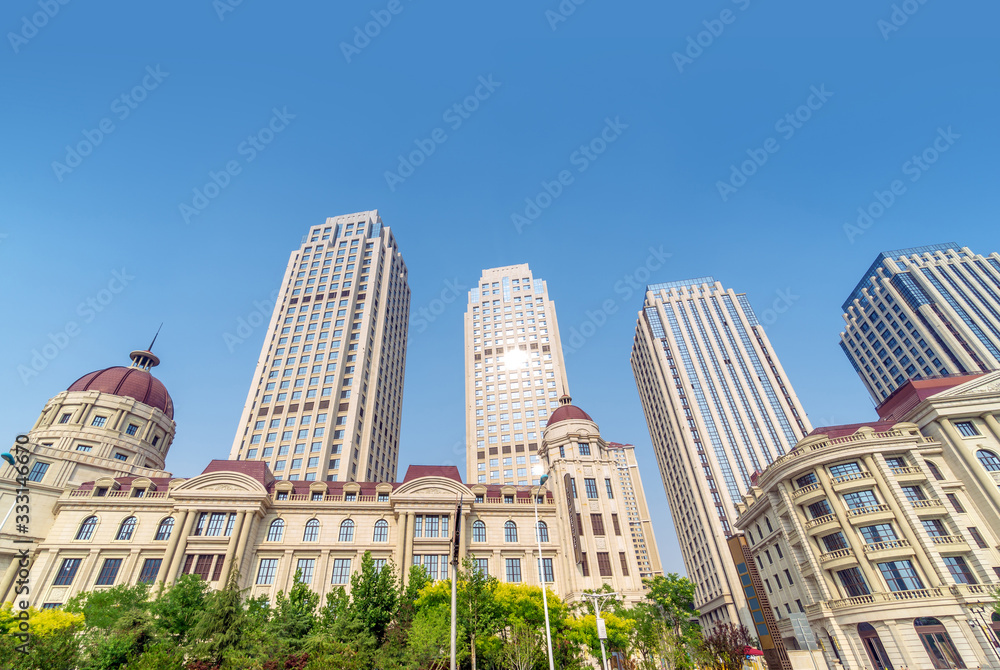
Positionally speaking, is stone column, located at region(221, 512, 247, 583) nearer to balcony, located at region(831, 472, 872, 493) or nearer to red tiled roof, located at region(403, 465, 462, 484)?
red tiled roof, located at region(403, 465, 462, 484)

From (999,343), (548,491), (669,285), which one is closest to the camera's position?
(548,491)

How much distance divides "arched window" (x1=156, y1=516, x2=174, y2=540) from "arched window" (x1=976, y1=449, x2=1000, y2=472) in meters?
77.5

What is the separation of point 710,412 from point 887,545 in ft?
218

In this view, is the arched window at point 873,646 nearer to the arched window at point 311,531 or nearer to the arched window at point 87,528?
the arched window at point 311,531

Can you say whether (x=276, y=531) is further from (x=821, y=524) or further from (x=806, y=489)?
(x=821, y=524)

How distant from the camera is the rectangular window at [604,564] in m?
49.3

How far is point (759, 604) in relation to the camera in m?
66.7

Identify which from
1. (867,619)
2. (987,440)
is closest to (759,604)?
(867,619)

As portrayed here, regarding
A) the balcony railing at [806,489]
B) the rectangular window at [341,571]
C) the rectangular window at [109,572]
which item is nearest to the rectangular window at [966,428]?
the balcony railing at [806,489]

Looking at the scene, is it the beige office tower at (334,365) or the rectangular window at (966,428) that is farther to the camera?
the beige office tower at (334,365)

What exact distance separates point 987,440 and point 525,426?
70.4m

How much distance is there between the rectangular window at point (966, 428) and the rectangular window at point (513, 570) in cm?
4585

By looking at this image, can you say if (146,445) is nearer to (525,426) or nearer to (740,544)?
(525,426)

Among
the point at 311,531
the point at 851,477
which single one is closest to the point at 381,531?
the point at 311,531
